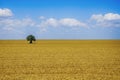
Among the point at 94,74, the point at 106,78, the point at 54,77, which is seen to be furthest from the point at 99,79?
the point at 54,77

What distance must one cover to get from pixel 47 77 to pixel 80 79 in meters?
2.42

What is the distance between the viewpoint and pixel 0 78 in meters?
16.5

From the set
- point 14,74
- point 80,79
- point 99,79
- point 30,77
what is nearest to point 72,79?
point 80,79

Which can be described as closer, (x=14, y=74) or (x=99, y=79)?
(x=99, y=79)

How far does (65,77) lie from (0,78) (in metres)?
4.61

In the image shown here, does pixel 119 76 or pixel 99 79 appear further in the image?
pixel 119 76

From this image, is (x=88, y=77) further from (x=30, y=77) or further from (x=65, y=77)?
(x=30, y=77)

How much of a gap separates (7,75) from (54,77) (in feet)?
11.9

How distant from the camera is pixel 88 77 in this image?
55.8 feet

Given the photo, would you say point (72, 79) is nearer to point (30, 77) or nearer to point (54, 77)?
point (54, 77)

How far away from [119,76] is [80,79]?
3219mm

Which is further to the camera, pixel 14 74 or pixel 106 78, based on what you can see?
pixel 14 74

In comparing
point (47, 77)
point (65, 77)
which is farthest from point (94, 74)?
point (47, 77)

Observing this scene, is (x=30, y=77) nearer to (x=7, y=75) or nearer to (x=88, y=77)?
(x=7, y=75)
